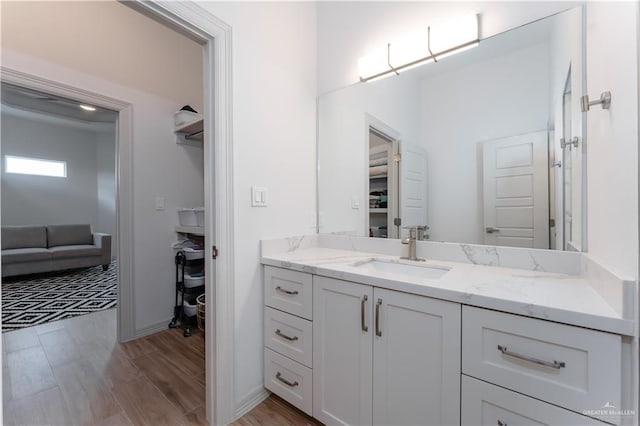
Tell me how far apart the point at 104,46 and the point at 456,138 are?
281 centimetres

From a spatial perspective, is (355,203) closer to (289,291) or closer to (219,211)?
(289,291)

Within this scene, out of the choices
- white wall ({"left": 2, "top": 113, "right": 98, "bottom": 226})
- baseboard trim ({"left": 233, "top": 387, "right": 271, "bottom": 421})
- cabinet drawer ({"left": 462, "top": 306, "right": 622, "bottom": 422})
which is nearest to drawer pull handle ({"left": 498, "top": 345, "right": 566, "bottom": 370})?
cabinet drawer ({"left": 462, "top": 306, "right": 622, "bottom": 422})

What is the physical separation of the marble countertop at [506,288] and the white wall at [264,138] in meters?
0.25

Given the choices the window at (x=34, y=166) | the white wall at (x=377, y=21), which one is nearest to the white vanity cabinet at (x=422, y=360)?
the white wall at (x=377, y=21)

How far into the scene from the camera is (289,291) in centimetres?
146

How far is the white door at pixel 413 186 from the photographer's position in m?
1.62

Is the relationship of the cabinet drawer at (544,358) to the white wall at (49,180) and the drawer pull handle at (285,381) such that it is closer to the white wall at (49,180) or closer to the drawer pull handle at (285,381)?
the drawer pull handle at (285,381)

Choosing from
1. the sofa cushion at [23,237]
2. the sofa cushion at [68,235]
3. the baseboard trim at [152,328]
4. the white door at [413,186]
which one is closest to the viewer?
the white door at [413,186]

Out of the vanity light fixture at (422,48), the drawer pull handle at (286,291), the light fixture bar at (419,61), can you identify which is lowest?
the drawer pull handle at (286,291)

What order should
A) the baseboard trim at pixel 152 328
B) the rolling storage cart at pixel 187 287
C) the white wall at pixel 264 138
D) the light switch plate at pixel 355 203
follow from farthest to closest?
1. the rolling storage cart at pixel 187 287
2. the baseboard trim at pixel 152 328
3. the light switch plate at pixel 355 203
4. the white wall at pixel 264 138

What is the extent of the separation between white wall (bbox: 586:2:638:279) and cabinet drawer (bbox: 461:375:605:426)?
433mm

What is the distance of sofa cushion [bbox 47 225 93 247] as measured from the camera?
482 cm

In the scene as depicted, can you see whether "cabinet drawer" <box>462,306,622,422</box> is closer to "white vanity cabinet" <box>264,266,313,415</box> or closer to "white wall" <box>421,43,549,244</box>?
"white wall" <box>421,43,549,244</box>

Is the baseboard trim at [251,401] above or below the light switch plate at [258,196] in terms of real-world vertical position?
below
